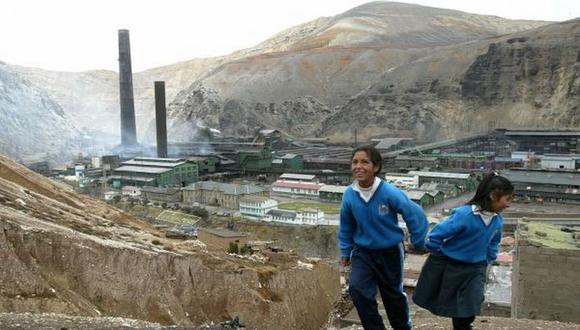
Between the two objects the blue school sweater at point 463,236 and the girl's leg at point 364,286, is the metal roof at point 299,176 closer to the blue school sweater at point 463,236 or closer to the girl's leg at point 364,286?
the girl's leg at point 364,286

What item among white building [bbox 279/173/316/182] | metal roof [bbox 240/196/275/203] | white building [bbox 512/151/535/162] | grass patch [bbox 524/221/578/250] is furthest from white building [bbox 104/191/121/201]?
white building [bbox 512/151/535/162]

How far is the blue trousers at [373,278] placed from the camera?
12.1ft

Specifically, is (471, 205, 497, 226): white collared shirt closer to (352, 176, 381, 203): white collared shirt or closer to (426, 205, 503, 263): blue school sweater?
(426, 205, 503, 263): blue school sweater

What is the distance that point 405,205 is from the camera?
3521mm

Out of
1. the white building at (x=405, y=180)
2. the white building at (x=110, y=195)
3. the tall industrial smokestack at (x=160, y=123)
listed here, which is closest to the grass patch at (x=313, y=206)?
the white building at (x=405, y=180)

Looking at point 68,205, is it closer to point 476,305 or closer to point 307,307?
point 307,307

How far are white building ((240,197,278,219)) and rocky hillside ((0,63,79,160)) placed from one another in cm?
3042

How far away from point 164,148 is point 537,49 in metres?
40.4

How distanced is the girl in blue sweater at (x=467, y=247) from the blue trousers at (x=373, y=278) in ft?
0.76

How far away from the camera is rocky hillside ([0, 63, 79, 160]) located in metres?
55.4

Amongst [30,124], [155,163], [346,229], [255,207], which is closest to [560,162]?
[255,207]

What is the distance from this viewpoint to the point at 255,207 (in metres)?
30.7

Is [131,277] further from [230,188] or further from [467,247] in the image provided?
[230,188]

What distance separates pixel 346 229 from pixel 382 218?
0.28 m
